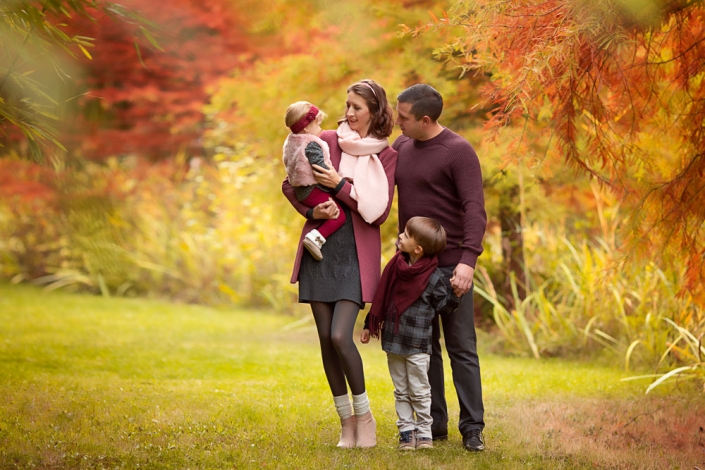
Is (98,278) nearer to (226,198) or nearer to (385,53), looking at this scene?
(226,198)

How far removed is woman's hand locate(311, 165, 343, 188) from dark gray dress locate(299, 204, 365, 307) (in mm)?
157

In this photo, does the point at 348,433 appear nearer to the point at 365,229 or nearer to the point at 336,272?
the point at 336,272

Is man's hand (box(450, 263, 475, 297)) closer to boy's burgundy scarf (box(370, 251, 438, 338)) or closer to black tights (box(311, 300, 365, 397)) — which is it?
boy's burgundy scarf (box(370, 251, 438, 338))

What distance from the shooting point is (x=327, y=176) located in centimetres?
332

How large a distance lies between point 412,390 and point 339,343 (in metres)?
0.42

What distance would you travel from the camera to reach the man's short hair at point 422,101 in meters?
3.39

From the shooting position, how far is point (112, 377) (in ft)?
17.3

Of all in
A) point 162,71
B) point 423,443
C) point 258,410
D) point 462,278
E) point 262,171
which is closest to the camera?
point 462,278

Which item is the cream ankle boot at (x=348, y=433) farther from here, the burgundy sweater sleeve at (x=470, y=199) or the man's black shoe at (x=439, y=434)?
the burgundy sweater sleeve at (x=470, y=199)

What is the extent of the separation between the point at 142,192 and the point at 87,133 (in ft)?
3.96

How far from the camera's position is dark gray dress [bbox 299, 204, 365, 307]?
3408mm

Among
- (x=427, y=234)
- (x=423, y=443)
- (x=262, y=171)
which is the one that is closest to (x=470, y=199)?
(x=427, y=234)

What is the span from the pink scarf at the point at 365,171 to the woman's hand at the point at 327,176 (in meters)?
0.09

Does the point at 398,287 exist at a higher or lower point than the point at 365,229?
lower
